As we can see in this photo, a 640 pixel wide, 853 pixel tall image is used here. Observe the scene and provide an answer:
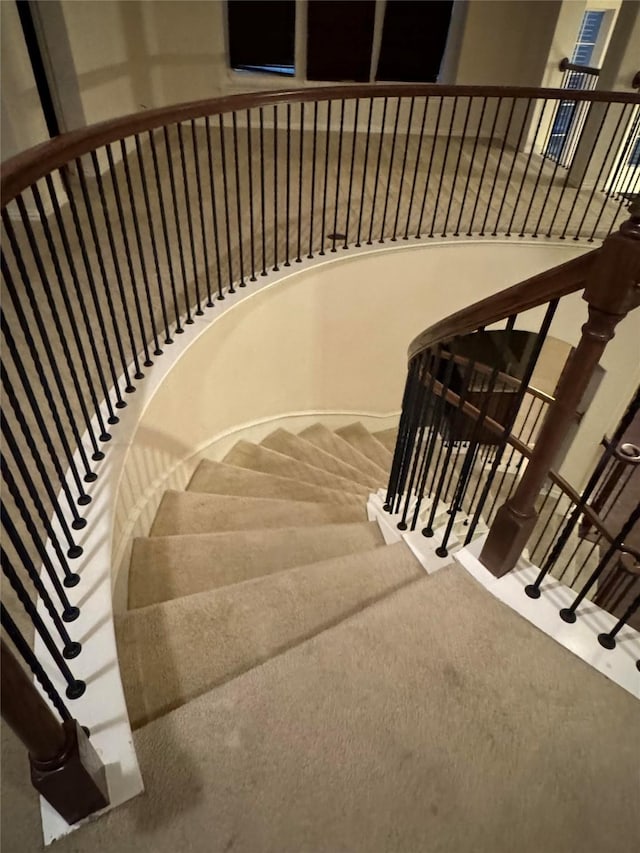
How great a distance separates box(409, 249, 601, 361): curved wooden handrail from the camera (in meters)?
1.19

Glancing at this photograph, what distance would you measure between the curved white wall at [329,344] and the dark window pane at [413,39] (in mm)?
3366

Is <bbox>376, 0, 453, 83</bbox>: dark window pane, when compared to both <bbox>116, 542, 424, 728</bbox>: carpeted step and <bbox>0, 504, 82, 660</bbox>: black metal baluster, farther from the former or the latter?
<bbox>0, 504, 82, 660</bbox>: black metal baluster

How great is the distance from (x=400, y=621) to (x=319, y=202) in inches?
145

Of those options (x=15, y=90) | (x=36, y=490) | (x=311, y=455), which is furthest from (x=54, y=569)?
(x=15, y=90)

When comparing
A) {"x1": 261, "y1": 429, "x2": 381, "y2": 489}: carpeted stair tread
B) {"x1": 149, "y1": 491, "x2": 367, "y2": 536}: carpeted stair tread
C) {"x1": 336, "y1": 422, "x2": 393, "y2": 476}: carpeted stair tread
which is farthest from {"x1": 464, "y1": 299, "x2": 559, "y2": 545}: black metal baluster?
{"x1": 336, "y1": 422, "x2": 393, "y2": 476}: carpeted stair tread

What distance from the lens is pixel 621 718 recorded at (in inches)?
53.1

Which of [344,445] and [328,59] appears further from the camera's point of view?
[328,59]

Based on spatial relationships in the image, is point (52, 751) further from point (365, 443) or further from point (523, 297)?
point (365, 443)

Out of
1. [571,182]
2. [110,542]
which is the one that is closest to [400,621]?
[110,542]

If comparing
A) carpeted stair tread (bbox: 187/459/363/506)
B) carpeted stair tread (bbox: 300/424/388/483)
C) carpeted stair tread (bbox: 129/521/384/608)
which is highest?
carpeted stair tread (bbox: 129/521/384/608)

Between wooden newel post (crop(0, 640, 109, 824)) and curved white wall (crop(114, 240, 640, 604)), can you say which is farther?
curved white wall (crop(114, 240, 640, 604))

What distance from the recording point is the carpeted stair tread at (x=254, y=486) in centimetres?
320

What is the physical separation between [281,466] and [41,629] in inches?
104

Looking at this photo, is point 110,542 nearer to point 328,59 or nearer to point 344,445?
point 344,445
